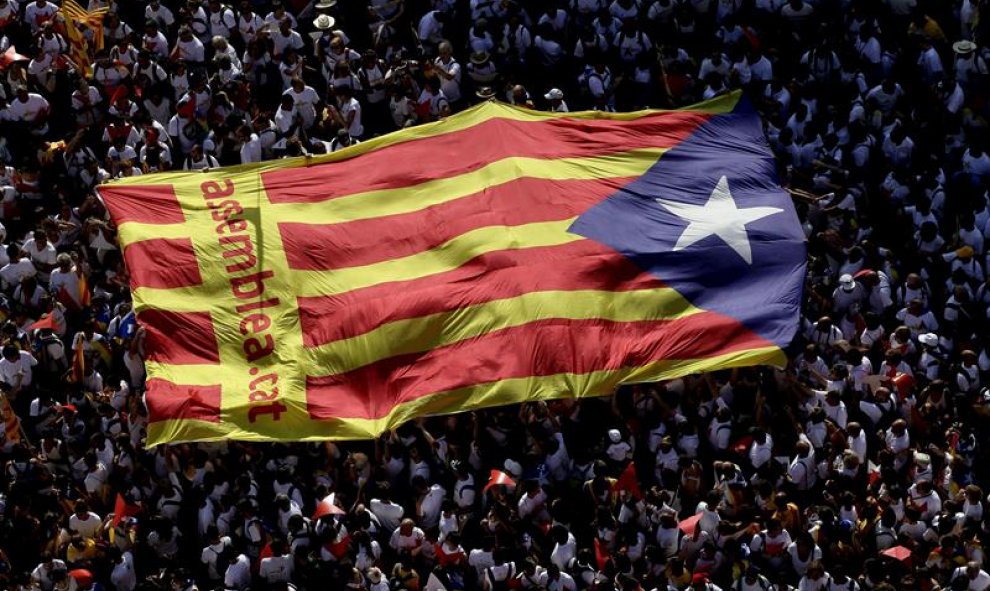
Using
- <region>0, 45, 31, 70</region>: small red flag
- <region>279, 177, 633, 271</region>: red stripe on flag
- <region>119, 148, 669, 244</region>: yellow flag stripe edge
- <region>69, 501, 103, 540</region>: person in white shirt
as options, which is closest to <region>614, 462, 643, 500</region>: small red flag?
<region>279, 177, 633, 271</region>: red stripe on flag

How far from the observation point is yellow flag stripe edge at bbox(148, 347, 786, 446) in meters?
31.4

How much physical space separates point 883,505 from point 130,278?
→ 1026 centimetres

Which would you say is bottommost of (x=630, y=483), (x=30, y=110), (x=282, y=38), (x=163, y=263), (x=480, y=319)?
(x=630, y=483)

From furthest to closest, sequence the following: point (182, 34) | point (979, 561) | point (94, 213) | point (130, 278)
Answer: point (182, 34), point (94, 213), point (130, 278), point (979, 561)

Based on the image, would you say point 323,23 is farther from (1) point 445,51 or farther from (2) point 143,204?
(2) point 143,204

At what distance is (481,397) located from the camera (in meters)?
31.7

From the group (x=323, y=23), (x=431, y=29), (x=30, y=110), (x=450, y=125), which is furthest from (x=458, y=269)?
(x=30, y=110)

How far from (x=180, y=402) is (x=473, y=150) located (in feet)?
20.1

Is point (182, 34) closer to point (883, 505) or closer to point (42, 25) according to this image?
point (42, 25)

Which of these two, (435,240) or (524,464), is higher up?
(435,240)

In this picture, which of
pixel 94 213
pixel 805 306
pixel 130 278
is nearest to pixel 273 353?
pixel 130 278

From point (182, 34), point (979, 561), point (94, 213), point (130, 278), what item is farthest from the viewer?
point (182, 34)

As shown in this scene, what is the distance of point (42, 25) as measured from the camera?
38938mm

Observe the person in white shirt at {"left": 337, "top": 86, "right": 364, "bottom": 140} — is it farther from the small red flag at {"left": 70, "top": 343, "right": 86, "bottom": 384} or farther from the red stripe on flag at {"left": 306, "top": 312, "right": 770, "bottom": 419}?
the red stripe on flag at {"left": 306, "top": 312, "right": 770, "bottom": 419}
